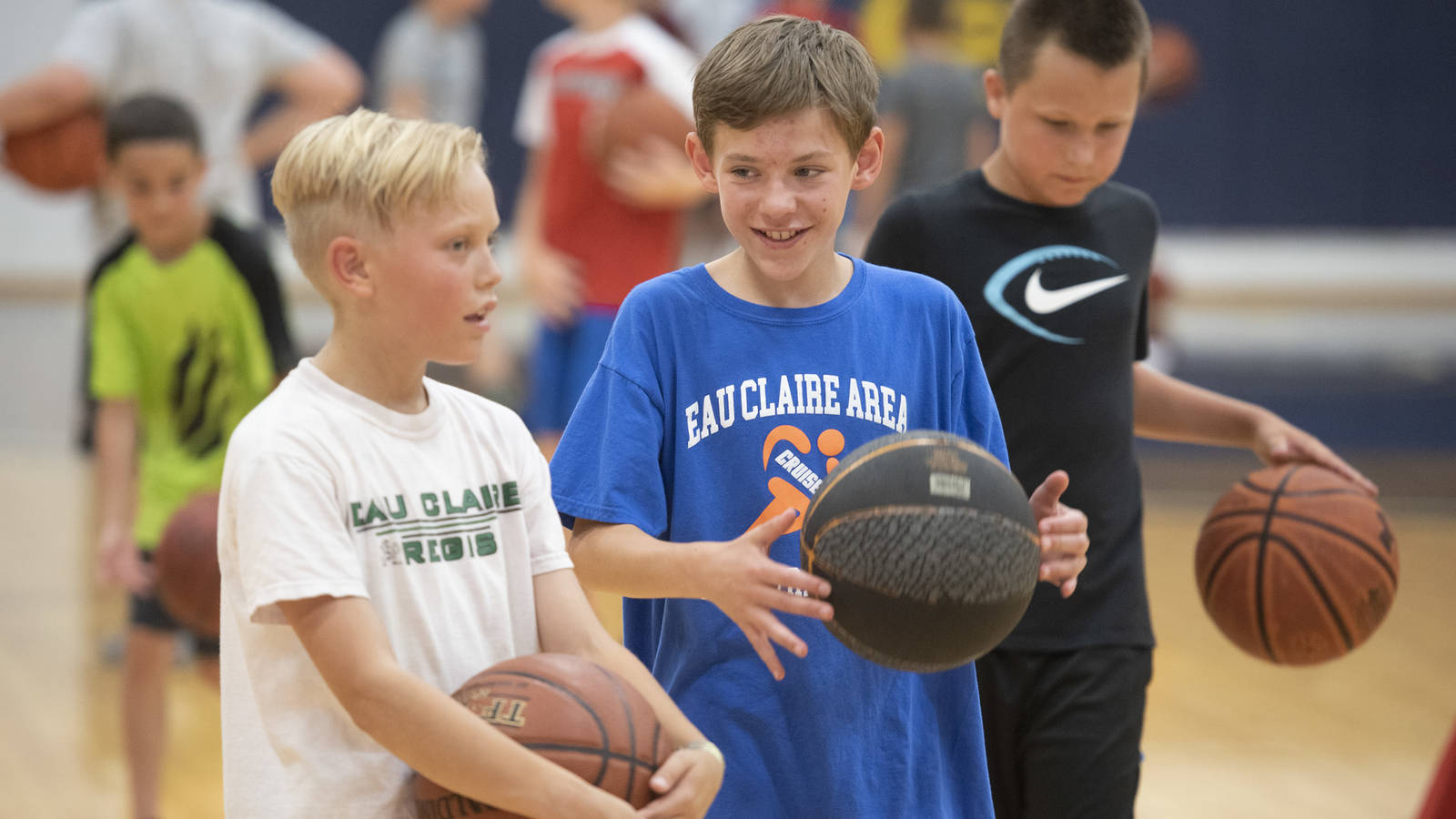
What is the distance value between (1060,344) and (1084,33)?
1.91 feet

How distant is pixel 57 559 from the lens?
8000mm

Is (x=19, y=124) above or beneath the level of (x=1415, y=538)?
above

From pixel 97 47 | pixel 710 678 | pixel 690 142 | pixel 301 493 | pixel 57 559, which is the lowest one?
pixel 57 559

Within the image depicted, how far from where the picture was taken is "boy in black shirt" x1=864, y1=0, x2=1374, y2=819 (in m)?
2.76

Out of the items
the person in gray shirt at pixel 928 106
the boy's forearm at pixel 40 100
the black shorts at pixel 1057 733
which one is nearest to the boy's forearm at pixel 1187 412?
the black shorts at pixel 1057 733

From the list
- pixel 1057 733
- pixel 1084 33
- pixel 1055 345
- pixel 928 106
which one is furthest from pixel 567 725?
pixel 928 106

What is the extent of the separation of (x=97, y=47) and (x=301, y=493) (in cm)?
500

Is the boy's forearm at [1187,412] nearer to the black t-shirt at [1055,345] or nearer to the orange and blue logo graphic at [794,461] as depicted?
the black t-shirt at [1055,345]

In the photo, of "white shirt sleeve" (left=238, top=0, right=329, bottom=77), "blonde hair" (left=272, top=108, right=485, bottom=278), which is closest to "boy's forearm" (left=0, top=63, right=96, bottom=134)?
"white shirt sleeve" (left=238, top=0, right=329, bottom=77)

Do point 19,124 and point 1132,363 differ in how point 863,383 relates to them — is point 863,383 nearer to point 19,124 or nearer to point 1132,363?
point 1132,363

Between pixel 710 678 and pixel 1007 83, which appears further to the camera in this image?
pixel 1007 83

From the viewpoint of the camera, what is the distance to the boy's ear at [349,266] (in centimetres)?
193

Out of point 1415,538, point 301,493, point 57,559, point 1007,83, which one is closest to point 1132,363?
point 1007,83

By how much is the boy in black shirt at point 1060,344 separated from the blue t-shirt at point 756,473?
0.65 metres
